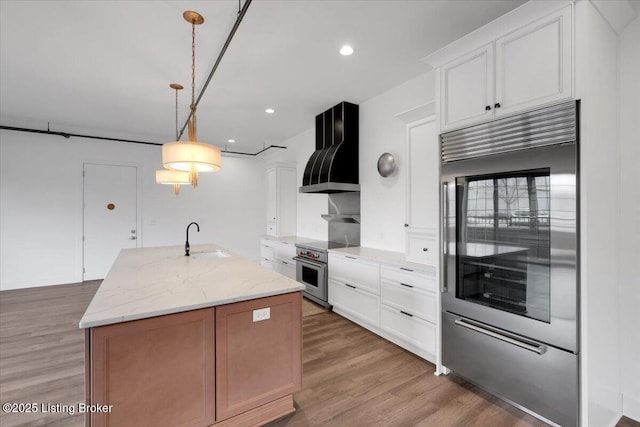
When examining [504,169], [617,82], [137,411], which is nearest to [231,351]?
[137,411]

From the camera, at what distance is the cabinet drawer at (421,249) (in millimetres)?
2791

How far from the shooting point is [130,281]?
212 centimetres

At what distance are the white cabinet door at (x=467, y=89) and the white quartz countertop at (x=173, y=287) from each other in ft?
5.82

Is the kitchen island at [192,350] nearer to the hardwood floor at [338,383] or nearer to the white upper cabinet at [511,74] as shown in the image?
the hardwood floor at [338,383]

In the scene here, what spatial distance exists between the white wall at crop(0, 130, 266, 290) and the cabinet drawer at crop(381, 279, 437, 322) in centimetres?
506

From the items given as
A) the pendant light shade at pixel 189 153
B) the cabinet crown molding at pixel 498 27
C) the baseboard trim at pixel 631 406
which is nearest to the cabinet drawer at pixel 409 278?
the baseboard trim at pixel 631 406

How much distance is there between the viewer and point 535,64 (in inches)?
72.9

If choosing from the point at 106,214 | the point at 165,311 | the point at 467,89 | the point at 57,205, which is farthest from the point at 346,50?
the point at 57,205

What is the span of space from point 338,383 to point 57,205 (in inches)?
240

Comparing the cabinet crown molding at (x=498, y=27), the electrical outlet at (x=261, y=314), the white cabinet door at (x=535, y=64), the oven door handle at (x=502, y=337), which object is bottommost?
the oven door handle at (x=502, y=337)

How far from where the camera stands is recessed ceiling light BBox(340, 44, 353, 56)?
9.06ft

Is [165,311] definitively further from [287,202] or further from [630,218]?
[287,202]

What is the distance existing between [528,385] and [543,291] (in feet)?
2.10

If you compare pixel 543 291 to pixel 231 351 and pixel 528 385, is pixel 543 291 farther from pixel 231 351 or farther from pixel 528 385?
pixel 231 351
